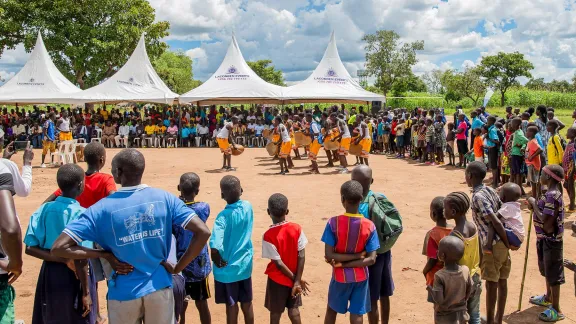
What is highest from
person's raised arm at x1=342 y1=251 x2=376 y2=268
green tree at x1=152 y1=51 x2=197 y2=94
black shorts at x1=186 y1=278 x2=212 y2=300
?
green tree at x1=152 y1=51 x2=197 y2=94

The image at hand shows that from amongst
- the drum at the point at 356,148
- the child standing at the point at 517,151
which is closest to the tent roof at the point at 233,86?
the drum at the point at 356,148

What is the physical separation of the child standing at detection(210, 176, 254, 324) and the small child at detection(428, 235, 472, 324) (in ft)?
4.90

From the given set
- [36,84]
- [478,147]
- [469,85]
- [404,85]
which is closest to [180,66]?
[404,85]

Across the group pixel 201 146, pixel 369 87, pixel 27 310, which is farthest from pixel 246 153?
pixel 369 87

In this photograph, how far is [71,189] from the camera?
Answer: 346cm

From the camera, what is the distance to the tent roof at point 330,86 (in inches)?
842

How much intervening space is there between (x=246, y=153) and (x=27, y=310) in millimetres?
14102

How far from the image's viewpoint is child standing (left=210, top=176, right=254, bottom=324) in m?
3.94

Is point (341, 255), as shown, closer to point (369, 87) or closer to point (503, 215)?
point (503, 215)

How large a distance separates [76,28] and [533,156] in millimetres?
27736

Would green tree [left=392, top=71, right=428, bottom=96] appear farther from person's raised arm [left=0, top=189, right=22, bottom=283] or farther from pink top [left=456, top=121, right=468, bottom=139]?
person's raised arm [left=0, top=189, right=22, bottom=283]

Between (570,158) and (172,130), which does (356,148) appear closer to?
(570,158)

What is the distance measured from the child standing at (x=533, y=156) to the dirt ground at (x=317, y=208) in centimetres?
88

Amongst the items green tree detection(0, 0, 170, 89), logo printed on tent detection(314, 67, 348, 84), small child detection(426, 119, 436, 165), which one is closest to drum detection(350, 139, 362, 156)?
small child detection(426, 119, 436, 165)
